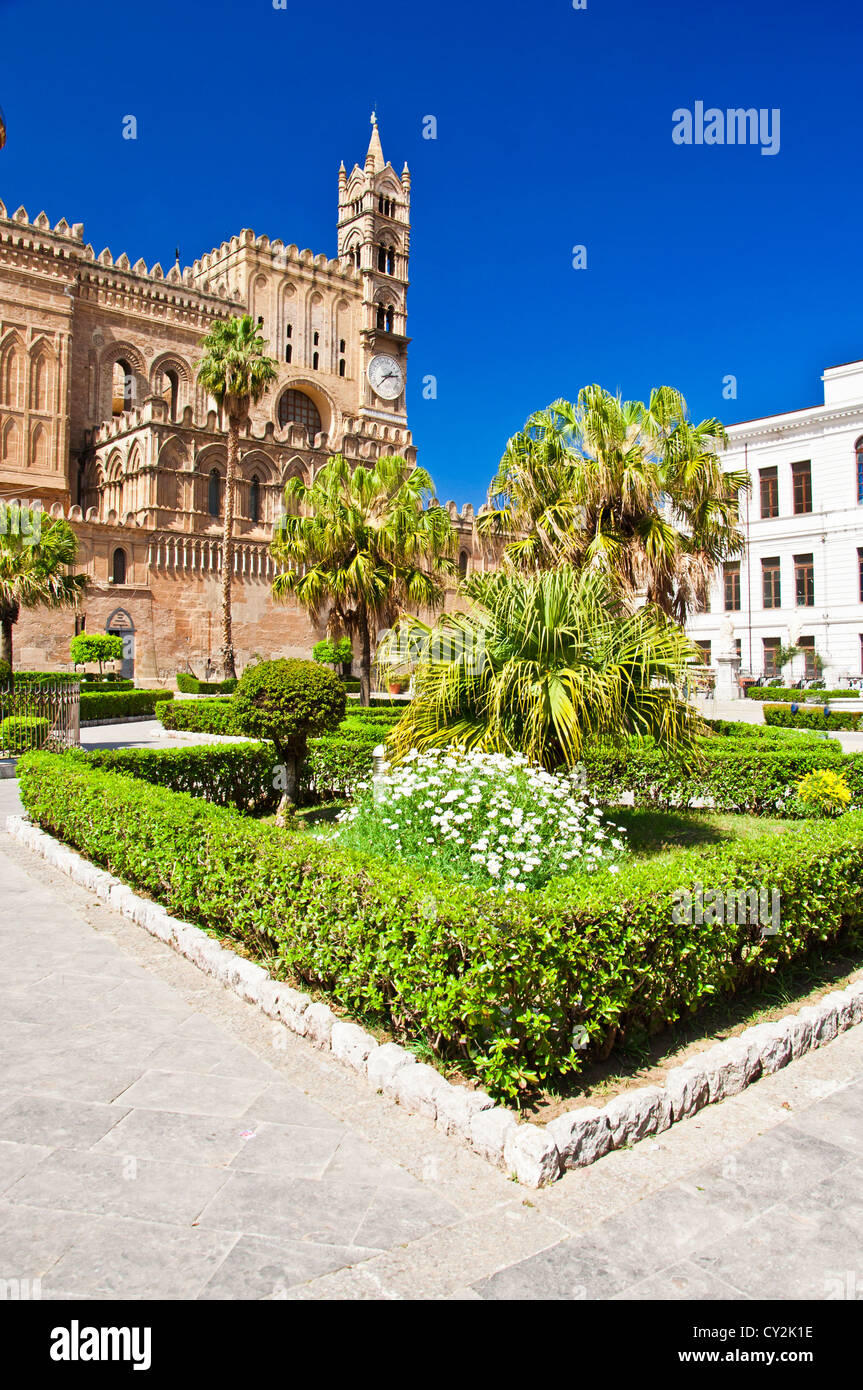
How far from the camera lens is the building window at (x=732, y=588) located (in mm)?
40281

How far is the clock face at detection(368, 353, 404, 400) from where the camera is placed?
5909 centimetres

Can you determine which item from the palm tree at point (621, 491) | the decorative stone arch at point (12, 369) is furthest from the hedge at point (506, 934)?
the decorative stone arch at point (12, 369)

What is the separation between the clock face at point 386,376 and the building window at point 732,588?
29.5 metres

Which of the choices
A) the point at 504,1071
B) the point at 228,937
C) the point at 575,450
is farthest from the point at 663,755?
the point at 504,1071

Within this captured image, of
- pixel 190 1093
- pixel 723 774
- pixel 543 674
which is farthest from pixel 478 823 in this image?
pixel 723 774

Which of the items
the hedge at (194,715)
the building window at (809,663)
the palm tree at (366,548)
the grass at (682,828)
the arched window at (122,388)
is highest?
the arched window at (122,388)

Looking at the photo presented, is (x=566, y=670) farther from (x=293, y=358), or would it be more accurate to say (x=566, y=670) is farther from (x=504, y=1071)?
(x=293, y=358)

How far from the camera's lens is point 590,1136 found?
3602 mm

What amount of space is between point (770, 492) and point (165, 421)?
95.7ft

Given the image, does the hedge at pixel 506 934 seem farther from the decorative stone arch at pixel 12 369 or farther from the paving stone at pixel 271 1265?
the decorative stone arch at pixel 12 369

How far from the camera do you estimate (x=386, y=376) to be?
196 feet

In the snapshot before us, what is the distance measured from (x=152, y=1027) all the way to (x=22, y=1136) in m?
1.23

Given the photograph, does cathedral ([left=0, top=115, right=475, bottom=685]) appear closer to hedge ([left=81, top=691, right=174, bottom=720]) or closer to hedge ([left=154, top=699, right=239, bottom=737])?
hedge ([left=81, top=691, right=174, bottom=720])
